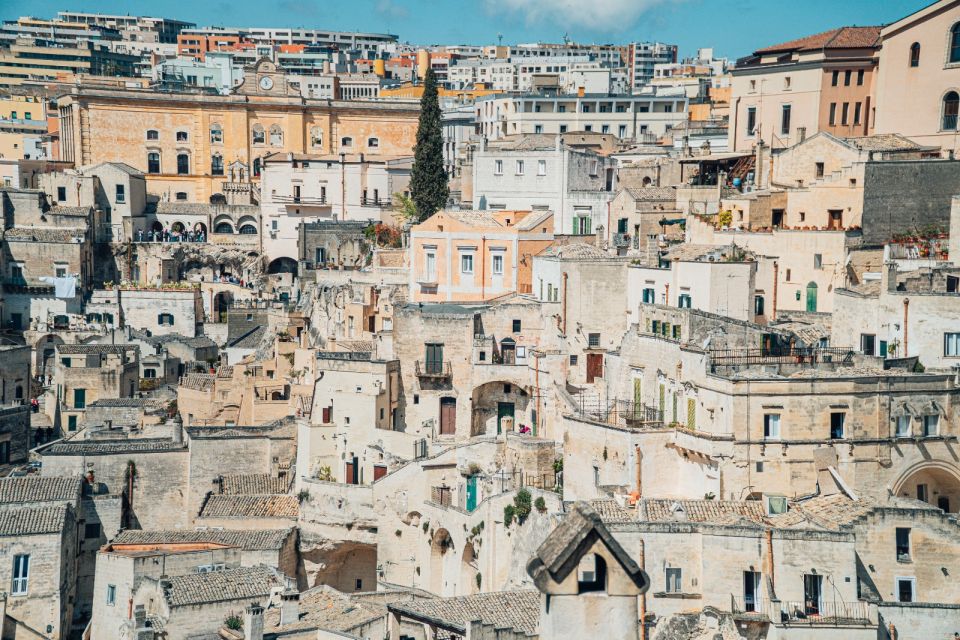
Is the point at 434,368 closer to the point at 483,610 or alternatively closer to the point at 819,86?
the point at 483,610

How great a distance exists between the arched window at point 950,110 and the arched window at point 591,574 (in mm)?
36092

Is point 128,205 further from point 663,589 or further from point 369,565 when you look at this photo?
point 663,589

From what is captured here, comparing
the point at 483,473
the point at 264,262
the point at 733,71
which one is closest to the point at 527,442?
the point at 483,473

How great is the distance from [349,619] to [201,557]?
7529mm

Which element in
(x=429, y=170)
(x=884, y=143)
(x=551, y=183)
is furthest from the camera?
(x=429, y=170)

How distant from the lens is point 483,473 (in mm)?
40062

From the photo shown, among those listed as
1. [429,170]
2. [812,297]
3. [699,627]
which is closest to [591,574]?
[699,627]

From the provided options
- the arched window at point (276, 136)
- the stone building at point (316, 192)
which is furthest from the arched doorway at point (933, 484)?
the arched window at point (276, 136)

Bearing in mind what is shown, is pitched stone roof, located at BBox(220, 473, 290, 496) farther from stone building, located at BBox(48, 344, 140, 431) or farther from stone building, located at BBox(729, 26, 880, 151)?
stone building, located at BBox(729, 26, 880, 151)

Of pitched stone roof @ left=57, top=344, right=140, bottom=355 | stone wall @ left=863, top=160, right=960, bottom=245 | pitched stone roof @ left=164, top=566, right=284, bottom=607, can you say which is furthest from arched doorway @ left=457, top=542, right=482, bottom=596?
pitched stone roof @ left=57, top=344, right=140, bottom=355

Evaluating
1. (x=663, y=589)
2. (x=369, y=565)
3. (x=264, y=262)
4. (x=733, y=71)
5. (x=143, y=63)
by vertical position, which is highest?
(x=143, y=63)

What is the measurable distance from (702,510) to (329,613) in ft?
30.1

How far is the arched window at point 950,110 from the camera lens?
4516cm

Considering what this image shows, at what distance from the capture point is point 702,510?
30922 millimetres
